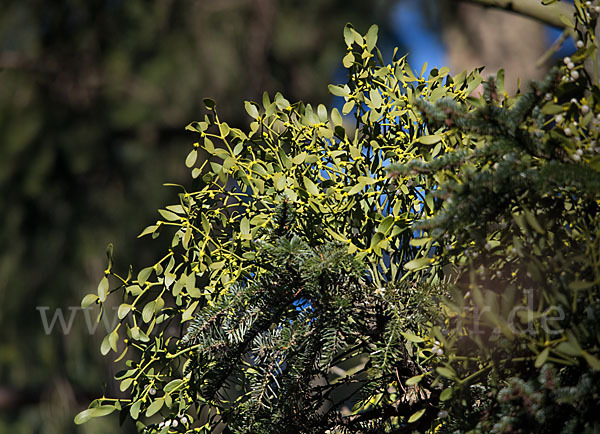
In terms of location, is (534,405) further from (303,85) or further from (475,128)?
(303,85)

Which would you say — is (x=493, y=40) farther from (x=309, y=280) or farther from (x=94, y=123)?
(x=309, y=280)

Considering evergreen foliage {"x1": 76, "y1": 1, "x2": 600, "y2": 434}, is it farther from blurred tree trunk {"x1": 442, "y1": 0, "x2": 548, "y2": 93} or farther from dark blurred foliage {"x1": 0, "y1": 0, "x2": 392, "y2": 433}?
blurred tree trunk {"x1": 442, "y1": 0, "x2": 548, "y2": 93}

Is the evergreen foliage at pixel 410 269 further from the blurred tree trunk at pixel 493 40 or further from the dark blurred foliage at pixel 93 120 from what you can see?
the blurred tree trunk at pixel 493 40

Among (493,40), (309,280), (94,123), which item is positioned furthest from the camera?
(493,40)

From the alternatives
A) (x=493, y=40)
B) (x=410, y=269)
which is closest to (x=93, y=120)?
(x=410, y=269)

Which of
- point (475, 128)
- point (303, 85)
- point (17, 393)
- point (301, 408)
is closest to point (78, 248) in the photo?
point (17, 393)

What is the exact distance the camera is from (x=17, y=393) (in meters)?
0.82

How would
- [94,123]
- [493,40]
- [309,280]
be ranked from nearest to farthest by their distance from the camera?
[309,280] → [94,123] → [493,40]

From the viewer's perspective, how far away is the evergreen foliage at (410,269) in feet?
0.77

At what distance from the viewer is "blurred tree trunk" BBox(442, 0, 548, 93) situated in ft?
4.06

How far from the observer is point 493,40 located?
4.14ft

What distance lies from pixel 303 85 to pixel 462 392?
2.58 ft

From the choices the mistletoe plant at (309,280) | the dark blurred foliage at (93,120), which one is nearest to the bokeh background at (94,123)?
the dark blurred foliage at (93,120)

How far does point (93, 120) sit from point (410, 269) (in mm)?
707
